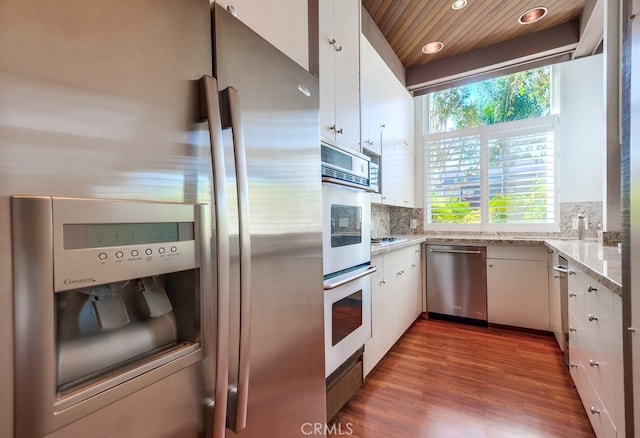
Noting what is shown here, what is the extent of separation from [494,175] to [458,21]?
65.0 inches

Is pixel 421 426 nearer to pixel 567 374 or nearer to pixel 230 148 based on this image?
pixel 567 374

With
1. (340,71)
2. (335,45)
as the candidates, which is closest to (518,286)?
(340,71)

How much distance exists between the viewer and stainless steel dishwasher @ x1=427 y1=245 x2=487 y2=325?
3184 millimetres

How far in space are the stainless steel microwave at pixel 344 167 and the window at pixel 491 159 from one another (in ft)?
7.44

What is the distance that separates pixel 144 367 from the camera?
55 cm

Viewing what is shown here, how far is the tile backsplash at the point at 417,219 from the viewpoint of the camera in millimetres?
3012

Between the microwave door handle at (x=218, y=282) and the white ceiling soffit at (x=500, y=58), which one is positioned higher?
the white ceiling soffit at (x=500, y=58)

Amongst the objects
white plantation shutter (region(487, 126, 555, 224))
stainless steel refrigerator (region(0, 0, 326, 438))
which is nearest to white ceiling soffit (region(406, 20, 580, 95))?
white plantation shutter (region(487, 126, 555, 224))

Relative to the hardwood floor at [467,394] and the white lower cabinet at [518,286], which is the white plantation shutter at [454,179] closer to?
the white lower cabinet at [518,286]

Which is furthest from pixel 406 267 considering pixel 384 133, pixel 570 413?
pixel 570 413

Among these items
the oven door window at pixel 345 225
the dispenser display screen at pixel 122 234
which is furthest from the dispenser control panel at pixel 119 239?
the oven door window at pixel 345 225

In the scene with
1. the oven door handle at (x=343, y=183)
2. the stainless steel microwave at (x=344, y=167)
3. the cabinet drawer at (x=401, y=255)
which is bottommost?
the cabinet drawer at (x=401, y=255)

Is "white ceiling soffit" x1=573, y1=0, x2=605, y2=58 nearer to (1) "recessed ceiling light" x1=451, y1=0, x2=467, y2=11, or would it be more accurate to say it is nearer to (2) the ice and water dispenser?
(1) "recessed ceiling light" x1=451, y1=0, x2=467, y2=11

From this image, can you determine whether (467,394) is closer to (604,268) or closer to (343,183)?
(604,268)
